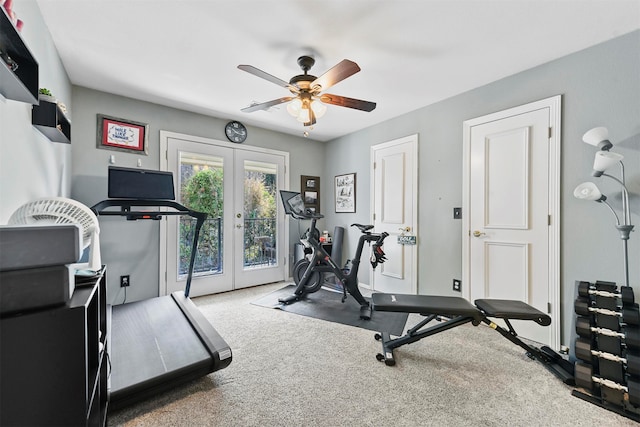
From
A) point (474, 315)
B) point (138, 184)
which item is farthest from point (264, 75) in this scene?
point (474, 315)

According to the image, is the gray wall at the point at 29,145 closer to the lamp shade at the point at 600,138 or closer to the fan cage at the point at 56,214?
the fan cage at the point at 56,214

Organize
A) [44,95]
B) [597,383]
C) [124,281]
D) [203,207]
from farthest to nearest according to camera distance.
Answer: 1. [203,207]
2. [124,281]
3. [597,383]
4. [44,95]

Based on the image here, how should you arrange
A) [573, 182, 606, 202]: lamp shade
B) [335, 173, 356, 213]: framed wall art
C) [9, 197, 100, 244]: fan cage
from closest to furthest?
[9, 197, 100, 244]: fan cage < [573, 182, 606, 202]: lamp shade < [335, 173, 356, 213]: framed wall art

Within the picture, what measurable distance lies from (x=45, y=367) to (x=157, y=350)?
137cm

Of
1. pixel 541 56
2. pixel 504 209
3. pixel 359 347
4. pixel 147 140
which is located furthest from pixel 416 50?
pixel 147 140

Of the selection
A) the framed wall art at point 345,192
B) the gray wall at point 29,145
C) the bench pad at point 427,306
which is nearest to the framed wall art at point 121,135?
the gray wall at point 29,145

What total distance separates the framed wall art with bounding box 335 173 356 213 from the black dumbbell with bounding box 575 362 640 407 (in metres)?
3.08

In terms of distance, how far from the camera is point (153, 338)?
2129 millimetres

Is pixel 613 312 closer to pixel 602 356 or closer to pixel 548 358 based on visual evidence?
pixel 602 356

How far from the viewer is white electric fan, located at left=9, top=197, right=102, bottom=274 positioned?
1.22 metres

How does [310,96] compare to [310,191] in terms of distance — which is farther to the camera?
[310,191]

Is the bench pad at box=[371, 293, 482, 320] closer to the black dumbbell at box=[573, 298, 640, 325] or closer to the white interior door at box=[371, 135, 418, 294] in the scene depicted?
the black dumbbell at box=[573, 298, 640, 325]

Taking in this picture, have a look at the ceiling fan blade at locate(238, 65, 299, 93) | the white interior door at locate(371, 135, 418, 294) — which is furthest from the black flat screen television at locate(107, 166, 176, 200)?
the white interior door at locate(371, 135, 418, 294)

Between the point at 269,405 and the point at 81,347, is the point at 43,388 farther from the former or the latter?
the point at 269,405
